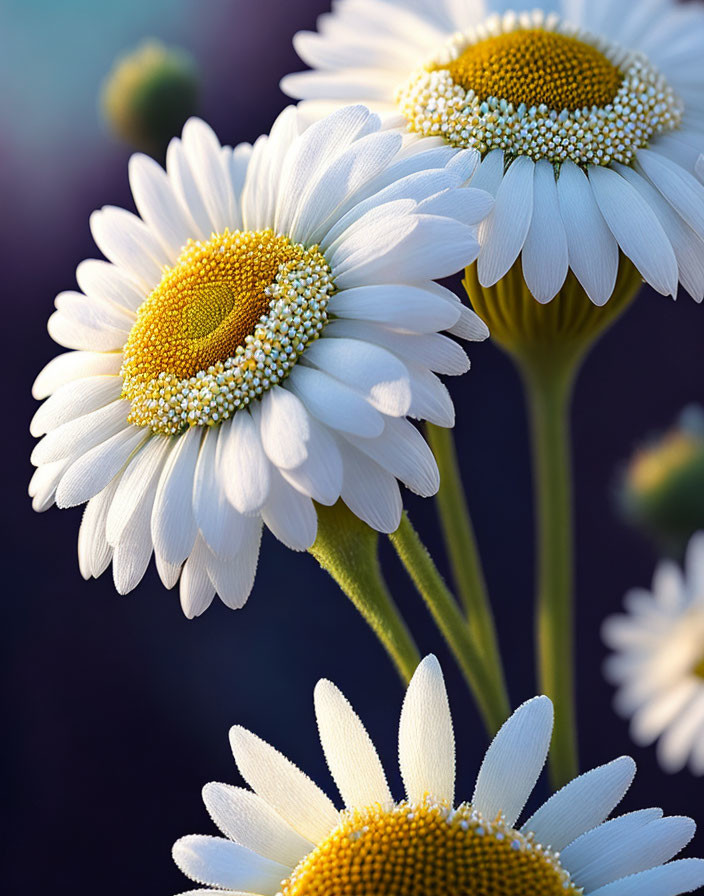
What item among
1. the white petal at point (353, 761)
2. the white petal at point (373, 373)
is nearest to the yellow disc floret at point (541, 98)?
the white petal at point (373, 373)

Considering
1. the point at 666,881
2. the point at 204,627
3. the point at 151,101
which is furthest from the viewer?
the point at 204,627

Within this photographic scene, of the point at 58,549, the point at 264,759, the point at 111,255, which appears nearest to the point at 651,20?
the point at 111,255

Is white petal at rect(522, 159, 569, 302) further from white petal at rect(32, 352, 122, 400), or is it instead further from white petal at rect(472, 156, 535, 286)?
white petal at rect(32, 352, 122, 400)

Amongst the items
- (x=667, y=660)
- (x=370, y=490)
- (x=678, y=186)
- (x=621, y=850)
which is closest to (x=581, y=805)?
(x=621, y=850)

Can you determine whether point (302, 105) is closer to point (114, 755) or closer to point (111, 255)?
point (111, 255)

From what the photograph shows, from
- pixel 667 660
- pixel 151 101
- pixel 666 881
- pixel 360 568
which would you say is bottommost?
pixel 667 660

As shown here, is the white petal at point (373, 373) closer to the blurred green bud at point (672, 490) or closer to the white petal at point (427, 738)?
the white petal at point (427, 738)

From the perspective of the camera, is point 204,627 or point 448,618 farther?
point 204,627

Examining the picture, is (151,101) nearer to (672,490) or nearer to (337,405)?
(337,405)
